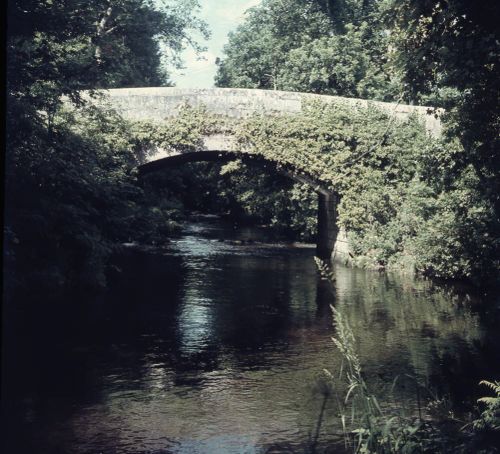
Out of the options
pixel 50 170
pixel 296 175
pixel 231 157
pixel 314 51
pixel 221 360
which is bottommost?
pixel 221 360

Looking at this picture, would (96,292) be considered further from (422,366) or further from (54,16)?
(422,366)

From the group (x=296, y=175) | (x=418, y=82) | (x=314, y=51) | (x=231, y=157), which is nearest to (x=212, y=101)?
(x=231, y=157)

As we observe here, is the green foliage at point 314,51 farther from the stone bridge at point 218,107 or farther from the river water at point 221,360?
the river water at point 221,360

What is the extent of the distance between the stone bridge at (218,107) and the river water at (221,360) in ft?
13.8

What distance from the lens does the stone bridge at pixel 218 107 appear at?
17.5 meters

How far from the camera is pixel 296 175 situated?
757 inches

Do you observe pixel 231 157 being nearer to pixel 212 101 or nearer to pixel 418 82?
pixel 212 101

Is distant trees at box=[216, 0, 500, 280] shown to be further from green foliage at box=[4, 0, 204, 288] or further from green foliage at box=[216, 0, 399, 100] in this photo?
green foliage at box=[4, 0, 204, 288]

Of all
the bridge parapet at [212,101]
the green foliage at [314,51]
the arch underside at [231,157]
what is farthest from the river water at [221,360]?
the green foliage at [314,51]

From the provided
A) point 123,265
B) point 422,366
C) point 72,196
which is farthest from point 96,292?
point 422,366

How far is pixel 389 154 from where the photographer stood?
18562 mm

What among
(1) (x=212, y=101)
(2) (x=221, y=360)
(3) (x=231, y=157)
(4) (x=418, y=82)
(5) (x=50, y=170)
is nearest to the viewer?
(4) (x=418, y=82)

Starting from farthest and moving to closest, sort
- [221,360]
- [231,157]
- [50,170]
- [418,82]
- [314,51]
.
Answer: [314,51] → [231,157] → [50,170] → [221,360] → [418,82]

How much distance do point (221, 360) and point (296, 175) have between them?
1124cm
